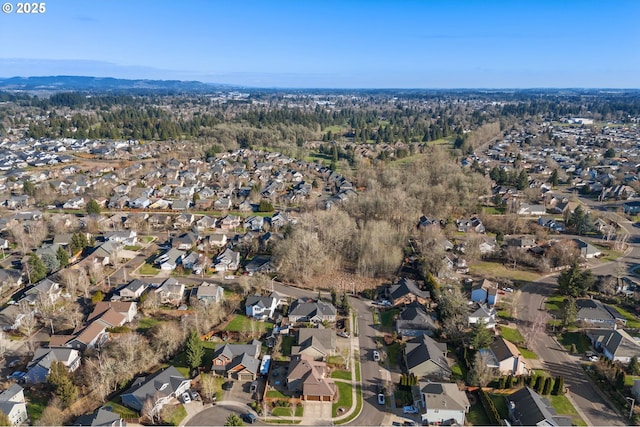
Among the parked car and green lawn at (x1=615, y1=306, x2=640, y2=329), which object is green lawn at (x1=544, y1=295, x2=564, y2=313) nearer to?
green lawn at (x1=615, y1=306, x2=640, y2=329)

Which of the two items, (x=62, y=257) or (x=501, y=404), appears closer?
(x=501, y=404)

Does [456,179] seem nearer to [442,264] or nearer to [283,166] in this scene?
[442,264]

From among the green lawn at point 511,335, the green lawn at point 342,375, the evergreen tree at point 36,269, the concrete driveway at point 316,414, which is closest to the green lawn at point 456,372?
the green lawn at point 511,335

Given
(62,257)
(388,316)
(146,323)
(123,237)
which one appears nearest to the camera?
(146,323)

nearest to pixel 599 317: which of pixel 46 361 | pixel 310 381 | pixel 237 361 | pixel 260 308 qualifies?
pixel 310 381

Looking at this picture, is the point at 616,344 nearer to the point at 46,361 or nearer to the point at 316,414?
the point at 316,414

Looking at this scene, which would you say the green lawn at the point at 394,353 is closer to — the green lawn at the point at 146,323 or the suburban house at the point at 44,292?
the green lawn at the point at 146,323

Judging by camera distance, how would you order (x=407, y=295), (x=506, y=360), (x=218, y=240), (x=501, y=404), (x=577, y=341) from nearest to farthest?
(x=501, y=404) < (x=506, y=360) < (x=577, y=341) < (x=407, y=295) < (x=218, y=240)
